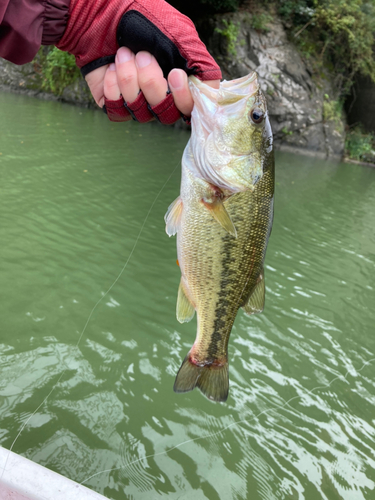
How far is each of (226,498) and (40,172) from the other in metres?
6.54

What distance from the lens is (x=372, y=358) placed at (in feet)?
15.0

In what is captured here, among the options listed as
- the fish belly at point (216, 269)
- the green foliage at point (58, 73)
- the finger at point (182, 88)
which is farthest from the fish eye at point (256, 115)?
the green foliage at point (58, 73)

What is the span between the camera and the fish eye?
189 cm

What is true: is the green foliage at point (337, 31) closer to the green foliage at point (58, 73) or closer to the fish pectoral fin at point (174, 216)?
the green foliage at point (58, 73)

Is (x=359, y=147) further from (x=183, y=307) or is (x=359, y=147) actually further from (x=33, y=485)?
(x=33, y=485)

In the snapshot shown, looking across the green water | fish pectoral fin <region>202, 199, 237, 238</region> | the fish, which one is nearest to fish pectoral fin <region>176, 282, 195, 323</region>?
the fish

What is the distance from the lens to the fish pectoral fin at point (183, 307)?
85.9 inches

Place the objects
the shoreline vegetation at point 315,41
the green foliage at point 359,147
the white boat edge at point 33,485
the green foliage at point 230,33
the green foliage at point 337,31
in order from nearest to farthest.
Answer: the white boat edge at point 33,485
the green foliage at point 230,33
the shoreline vegetation at point 315,41
the green foliage at point 337,31
the green foliage at point 359,147

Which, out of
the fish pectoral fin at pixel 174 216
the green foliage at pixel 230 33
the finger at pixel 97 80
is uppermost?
the green foliage at pixel 230 33

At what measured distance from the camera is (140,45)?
160 cm

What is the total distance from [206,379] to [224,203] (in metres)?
1.00

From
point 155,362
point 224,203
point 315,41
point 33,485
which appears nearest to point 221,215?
point 224,203

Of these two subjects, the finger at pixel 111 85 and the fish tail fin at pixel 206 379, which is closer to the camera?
the finger at pixel 111 85

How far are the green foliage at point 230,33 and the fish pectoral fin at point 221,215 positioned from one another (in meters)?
19.2
